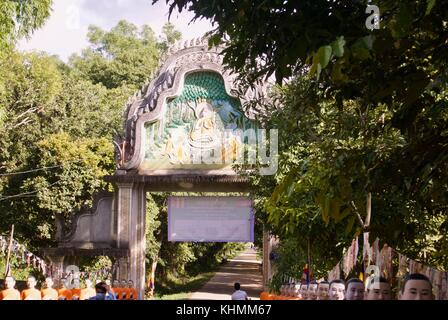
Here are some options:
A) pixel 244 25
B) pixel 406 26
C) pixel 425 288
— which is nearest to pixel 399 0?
pixel 406 26

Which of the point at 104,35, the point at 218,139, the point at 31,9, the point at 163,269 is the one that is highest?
Result: the point at 104,35

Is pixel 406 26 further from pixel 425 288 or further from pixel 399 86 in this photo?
pixel 425 288

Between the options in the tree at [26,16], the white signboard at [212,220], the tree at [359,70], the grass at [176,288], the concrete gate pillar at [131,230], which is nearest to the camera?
the tree at [359,70]

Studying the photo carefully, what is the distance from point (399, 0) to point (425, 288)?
1567 millimetres

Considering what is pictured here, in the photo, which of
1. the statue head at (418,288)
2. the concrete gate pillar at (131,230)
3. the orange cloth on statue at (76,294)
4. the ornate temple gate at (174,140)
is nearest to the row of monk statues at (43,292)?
the orange cloth on statue at (76,294)

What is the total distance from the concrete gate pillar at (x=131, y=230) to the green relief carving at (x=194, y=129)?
2.71 ft

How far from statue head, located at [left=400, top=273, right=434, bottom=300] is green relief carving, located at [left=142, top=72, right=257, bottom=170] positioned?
13.4 metres

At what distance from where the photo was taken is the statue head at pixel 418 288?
12.4 ft

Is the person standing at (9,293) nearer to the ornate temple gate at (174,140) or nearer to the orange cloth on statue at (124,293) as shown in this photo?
the orange cloth on statue at (124,293)

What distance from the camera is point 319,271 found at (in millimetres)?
13367

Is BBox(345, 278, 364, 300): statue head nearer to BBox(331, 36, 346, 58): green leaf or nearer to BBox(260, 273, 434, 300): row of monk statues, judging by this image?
BBox(260, 273, 434, 300): row of monk statues

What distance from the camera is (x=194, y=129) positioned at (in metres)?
17.4

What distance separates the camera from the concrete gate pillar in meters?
17.1

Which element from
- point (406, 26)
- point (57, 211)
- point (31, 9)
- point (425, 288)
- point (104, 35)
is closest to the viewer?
point (406, 26)
